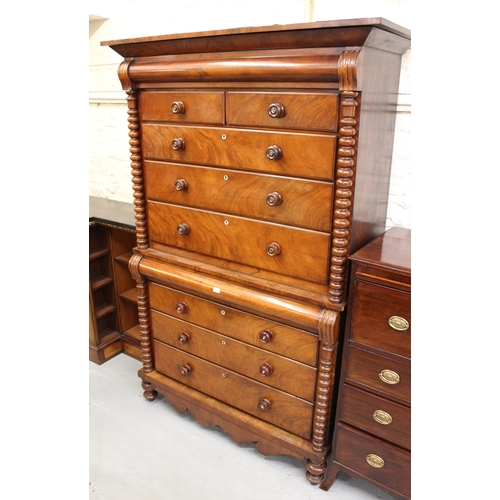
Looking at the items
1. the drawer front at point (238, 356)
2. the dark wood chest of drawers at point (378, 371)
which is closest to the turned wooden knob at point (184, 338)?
the drawer front at point (238, 356)

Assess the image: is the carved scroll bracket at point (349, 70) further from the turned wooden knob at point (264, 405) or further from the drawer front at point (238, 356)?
the turned wooden knob at point (264, 405)

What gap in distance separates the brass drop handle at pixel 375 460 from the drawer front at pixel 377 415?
107 mm

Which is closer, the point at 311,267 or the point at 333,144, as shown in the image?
the point at 333,144

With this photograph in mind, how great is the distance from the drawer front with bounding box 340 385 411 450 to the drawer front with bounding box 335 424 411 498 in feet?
0.14

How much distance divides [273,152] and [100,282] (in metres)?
1.86

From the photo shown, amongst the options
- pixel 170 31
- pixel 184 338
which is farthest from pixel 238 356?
pixel 170 31

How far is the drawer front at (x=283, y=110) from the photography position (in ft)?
5.21

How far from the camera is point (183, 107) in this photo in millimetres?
1932
